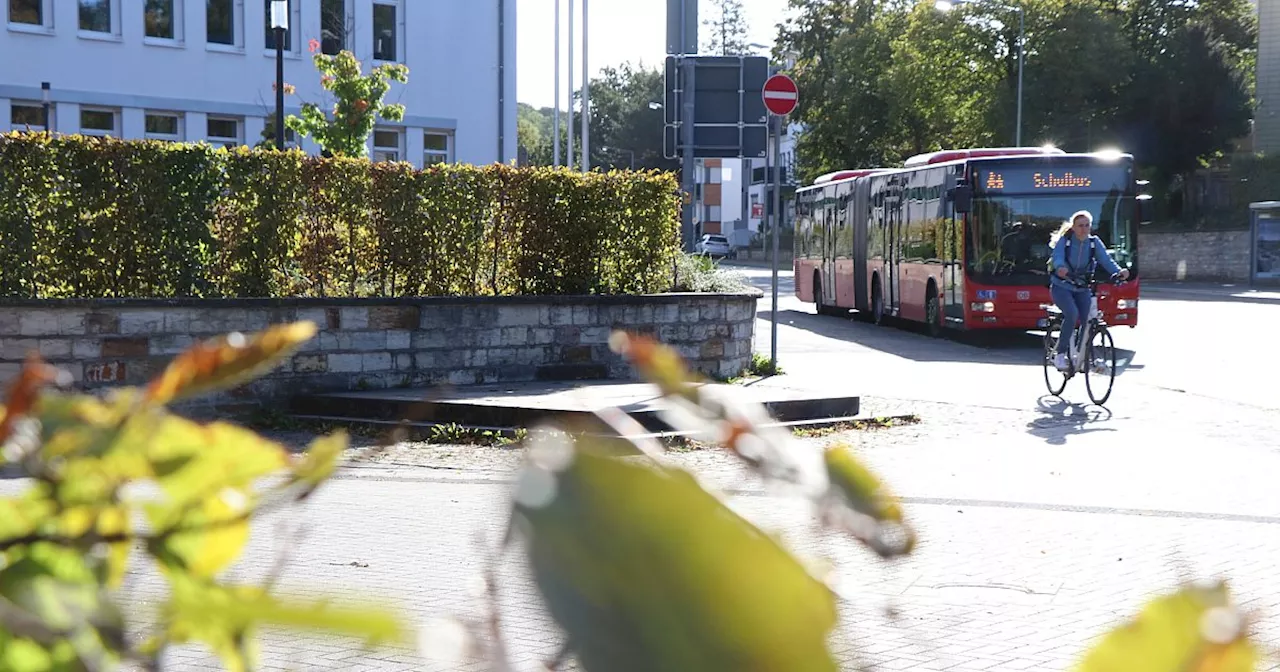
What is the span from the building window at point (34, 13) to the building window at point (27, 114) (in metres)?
1.60

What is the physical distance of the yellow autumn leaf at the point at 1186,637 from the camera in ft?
1.70

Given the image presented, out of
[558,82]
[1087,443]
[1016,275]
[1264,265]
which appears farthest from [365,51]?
[1087,443]

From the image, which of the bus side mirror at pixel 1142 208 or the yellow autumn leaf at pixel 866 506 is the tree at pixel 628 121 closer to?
the bus side mirror at pixel 1142 208

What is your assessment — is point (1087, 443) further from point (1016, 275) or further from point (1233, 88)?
point (1233, 88)

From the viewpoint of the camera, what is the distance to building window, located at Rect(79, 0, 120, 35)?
32875 millimetres

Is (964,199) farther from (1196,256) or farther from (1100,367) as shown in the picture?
(1196,256)

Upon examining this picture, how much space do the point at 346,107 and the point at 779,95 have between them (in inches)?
369

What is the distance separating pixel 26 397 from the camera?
655 millimetres

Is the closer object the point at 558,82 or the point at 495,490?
the point at 495,490

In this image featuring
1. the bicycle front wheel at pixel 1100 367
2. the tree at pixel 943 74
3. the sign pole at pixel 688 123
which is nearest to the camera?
the bicycle front wheel at pixel 1100 367

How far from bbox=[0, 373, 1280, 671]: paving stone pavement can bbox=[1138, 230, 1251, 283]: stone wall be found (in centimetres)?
3275

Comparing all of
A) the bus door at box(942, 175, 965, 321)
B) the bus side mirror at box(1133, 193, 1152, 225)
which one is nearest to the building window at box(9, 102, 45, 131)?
the bus door at box(942, 175, 965, 321)

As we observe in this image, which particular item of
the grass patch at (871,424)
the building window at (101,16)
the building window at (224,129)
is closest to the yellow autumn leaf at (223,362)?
the grass patch at (871,424)

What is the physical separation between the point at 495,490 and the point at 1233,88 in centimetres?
5470
